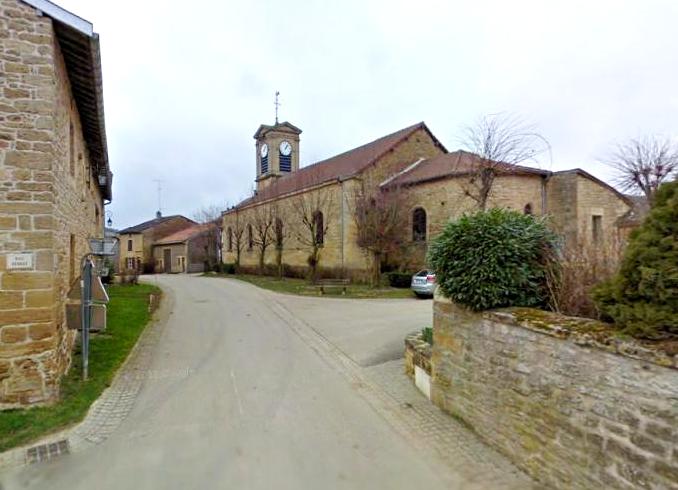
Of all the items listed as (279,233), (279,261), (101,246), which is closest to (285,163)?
(279,233)

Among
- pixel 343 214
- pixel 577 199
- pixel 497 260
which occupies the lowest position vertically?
pixel 497 260

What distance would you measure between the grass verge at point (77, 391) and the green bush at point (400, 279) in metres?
13.8

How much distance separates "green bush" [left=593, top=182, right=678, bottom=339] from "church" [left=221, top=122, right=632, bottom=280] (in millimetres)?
14269

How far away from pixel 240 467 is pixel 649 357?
368 cm

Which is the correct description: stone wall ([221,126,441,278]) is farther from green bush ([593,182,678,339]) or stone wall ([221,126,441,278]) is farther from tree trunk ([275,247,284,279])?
green bush ([593,182,678,339])

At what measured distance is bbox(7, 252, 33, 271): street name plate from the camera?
17.6 feet

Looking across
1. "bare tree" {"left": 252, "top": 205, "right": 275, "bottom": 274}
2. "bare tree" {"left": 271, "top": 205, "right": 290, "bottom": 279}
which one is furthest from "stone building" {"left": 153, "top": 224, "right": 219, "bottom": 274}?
"bare tree" {"left": 271, "top": 205, "right": 290, "bottom": 279}

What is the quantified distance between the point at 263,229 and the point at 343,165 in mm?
9133

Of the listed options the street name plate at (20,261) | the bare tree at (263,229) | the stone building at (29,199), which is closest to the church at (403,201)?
the bare tree at (263,229)

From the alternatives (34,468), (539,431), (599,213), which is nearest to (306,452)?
(539,431)

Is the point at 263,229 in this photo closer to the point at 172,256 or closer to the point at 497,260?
the point at 172,256

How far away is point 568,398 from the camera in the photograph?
3502 millimetres

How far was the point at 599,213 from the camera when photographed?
23469 mm

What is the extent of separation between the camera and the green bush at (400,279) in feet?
71.9
